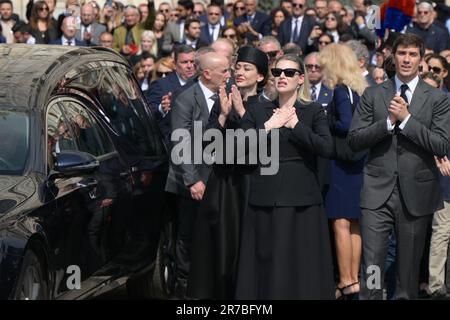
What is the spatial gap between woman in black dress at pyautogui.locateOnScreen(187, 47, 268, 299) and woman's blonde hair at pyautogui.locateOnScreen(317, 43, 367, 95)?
1266 mm

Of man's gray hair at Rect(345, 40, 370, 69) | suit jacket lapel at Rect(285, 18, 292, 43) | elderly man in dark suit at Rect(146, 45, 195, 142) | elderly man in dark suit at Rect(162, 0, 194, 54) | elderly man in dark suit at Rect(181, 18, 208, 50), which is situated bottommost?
elderly man in dark suit at Rect(162, 0, 194, 54)

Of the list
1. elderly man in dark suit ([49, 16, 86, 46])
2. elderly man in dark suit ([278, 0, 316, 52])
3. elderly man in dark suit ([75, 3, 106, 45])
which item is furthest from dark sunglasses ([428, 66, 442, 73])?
elderly man in dark suit ([75, 3, 106, 45])

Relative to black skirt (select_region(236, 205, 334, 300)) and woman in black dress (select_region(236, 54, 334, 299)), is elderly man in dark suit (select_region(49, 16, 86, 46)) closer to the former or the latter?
woman in black dress (select_region(236, 54, 334, 299))

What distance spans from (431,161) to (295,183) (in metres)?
1.04

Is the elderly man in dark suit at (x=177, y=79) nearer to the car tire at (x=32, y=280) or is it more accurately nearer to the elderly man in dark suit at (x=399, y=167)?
the elderly man in dark suit at (x=399, y=167)

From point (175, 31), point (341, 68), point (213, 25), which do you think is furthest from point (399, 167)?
point (175, 31)

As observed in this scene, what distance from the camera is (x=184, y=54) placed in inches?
493

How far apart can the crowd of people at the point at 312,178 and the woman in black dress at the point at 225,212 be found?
0.04ft

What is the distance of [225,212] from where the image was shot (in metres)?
9.76

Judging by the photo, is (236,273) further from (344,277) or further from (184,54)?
(184,54)

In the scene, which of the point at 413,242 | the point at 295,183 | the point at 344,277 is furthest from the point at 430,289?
the point at 295,183

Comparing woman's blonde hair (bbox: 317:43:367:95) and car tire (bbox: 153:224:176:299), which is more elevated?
woman's blonde hair (bbox: 317:43:367:95)

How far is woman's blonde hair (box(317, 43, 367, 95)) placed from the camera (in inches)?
429

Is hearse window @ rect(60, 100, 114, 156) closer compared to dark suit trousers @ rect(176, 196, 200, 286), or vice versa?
hearse window @ rect(60, 100, 114, 156)
